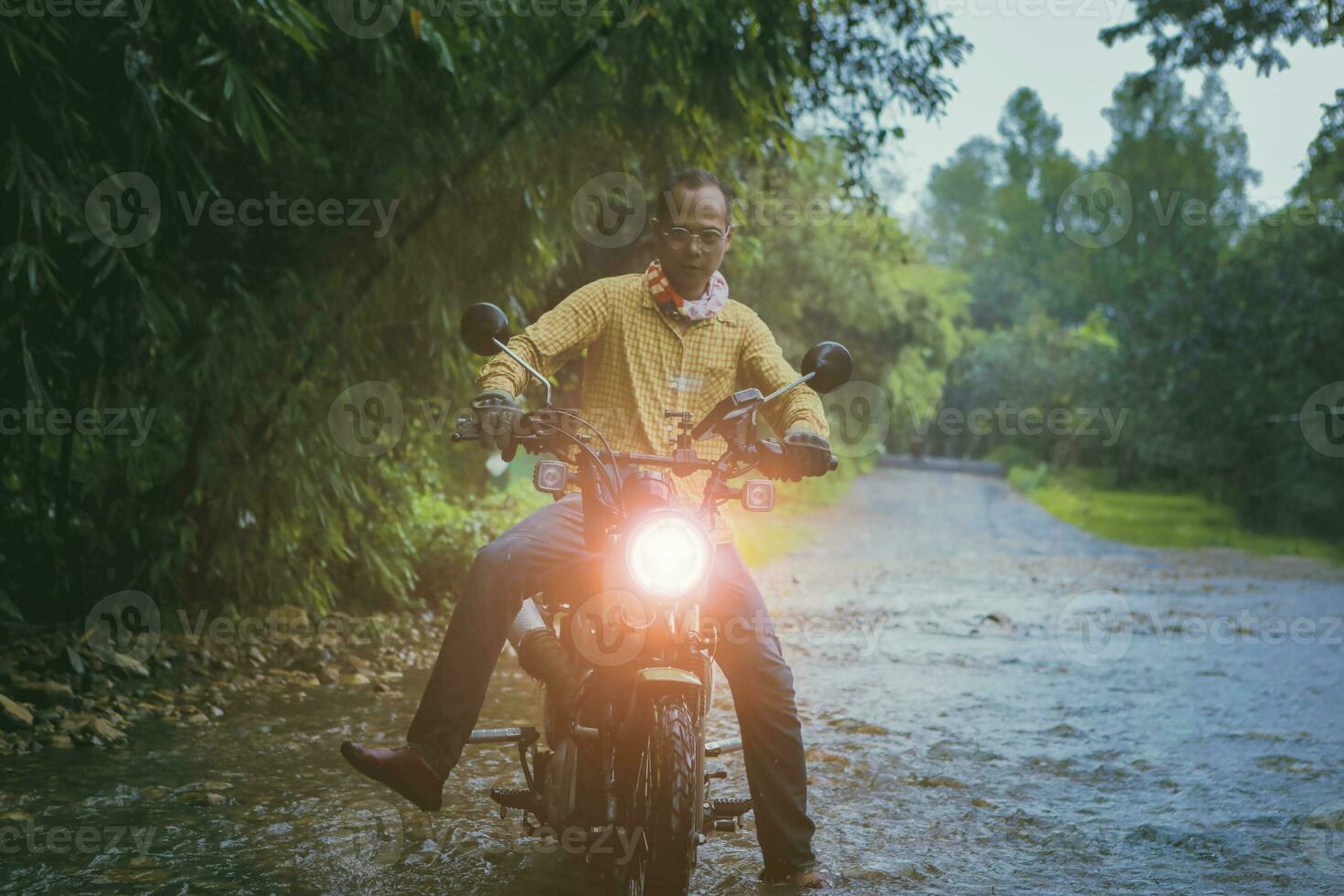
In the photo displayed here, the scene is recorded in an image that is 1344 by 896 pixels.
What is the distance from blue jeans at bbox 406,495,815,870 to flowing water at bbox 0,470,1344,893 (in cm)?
31

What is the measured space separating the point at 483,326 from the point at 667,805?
145 centimetres

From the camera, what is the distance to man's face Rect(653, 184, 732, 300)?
454 centimetres

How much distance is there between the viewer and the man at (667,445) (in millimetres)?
4145

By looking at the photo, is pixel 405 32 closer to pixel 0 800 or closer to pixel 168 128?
pixel 168 128

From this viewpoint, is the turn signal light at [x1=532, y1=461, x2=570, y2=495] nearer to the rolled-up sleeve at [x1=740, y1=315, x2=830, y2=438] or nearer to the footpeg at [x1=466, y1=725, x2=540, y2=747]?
the rolled-up sleeve at [x1=740, y1=315, x2=830, y2=438]

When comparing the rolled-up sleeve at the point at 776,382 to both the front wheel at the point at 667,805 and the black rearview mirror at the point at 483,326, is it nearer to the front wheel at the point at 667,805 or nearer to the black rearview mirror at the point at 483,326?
the black rearview mirror at the point at 483,326

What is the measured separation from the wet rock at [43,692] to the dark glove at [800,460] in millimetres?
4171

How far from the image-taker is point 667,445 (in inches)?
177

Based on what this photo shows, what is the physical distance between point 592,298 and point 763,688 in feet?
4.66

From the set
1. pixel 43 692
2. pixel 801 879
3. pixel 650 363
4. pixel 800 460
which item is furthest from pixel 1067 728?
pixel 43 692

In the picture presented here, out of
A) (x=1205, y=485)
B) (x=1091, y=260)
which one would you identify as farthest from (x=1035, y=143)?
(x=1205, y=485)

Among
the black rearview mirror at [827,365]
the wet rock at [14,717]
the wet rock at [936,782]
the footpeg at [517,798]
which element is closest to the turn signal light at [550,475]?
the black rearview mirror at [827,365]

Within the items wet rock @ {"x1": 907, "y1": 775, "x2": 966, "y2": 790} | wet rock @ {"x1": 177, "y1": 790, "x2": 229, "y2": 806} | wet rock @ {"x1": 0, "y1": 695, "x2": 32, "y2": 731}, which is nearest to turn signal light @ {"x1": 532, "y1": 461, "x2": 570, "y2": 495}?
wet rock @ {"x1": 177, "y1": 790, "x2": 229, "y2": 806}

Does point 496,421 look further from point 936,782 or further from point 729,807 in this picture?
point 936,782
